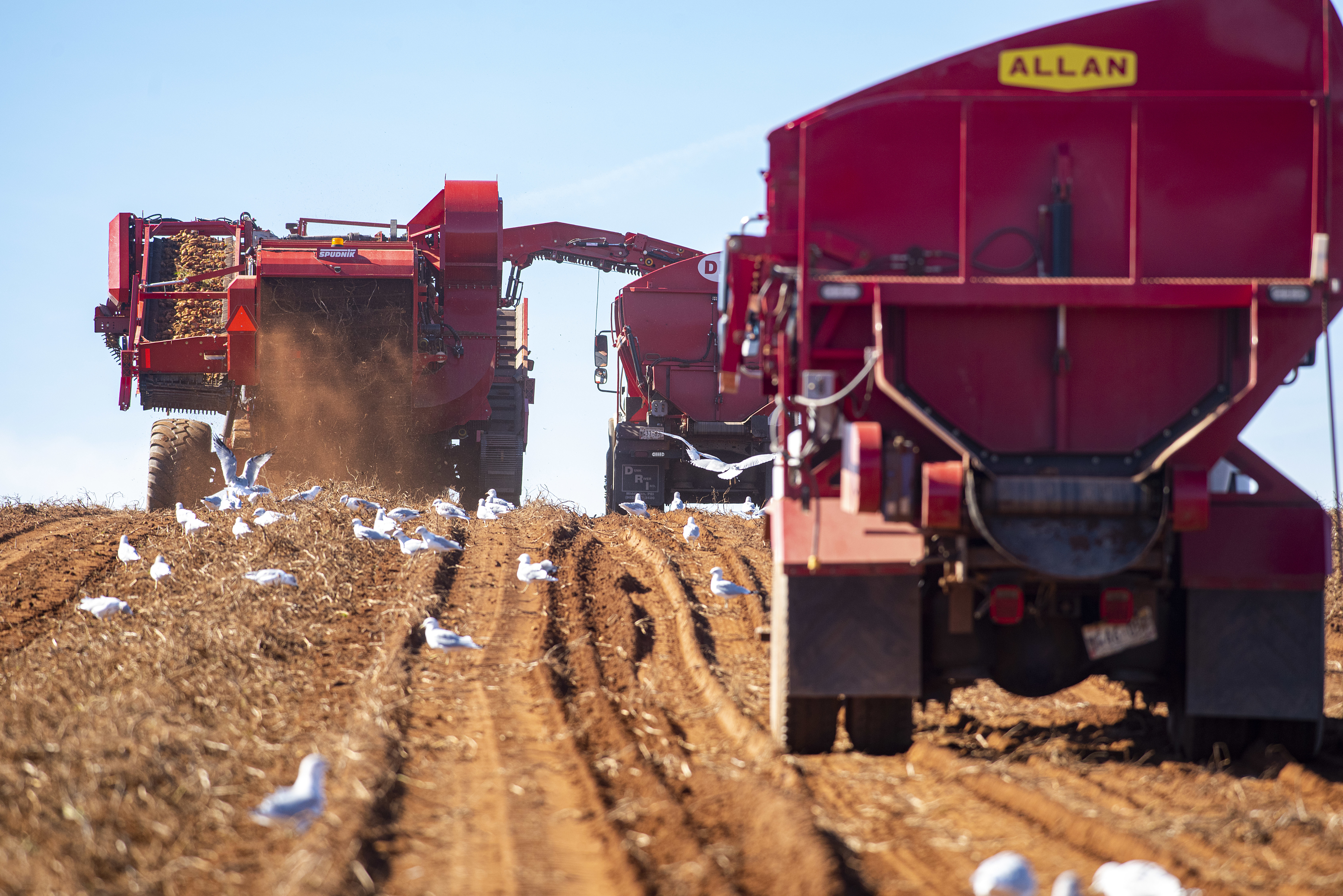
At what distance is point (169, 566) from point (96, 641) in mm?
2245

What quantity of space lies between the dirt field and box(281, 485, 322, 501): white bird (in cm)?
326

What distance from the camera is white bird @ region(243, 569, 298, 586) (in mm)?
8766

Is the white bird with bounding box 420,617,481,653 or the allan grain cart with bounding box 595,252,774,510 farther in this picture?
the allan grain cart with bounding box 595,252,774,510

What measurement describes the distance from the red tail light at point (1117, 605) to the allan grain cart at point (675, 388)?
41.5ft

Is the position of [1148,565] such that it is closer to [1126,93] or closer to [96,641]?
[1126,93]

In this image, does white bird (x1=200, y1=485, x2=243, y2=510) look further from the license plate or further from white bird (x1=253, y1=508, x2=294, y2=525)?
the license plate

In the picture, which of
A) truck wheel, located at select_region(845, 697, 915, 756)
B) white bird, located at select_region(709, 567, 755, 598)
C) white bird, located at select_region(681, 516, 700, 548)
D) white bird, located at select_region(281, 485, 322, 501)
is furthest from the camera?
white bird, located at select_region(281, 485, 322, 501)

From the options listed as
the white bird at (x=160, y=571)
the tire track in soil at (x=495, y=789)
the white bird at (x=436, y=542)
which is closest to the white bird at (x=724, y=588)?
the tire track in soil at (x=495, y=789)

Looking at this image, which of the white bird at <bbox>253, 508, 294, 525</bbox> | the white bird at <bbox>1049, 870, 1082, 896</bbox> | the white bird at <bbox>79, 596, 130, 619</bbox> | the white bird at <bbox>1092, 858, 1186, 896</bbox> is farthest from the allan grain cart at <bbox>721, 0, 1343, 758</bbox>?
the white bird at <bbox>253, 508, 294, 525</bbox>

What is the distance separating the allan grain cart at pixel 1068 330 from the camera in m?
5.15

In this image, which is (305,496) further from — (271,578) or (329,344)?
(271,578)

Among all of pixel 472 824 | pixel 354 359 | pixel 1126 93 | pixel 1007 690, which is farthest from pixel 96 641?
pixel 354 359

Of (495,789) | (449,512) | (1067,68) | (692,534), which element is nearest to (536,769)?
(495,789)

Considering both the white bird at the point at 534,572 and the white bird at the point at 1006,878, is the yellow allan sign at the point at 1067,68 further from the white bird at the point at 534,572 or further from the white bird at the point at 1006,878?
the white bird at the point at 534,572
